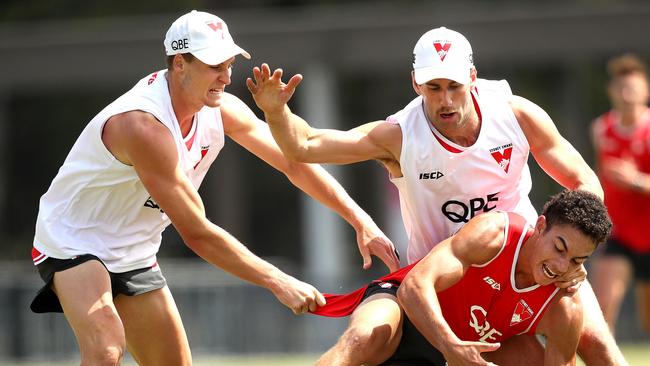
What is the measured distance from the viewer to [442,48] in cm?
707

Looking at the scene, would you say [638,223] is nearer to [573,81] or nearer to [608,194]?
[608,194]

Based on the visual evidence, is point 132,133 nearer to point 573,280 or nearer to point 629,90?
point 573,280

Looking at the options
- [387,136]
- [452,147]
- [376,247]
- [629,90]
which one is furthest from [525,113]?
[629,90]

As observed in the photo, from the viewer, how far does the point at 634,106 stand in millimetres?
11602

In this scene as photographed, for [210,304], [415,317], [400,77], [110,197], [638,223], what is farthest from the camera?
[400,77]

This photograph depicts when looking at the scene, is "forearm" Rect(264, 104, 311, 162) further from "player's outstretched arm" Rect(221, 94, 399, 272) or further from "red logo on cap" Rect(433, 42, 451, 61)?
"red logo on cap" Rect(433, 42, 451, 61)

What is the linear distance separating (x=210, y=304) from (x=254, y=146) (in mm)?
7602

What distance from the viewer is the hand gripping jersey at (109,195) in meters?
7.00

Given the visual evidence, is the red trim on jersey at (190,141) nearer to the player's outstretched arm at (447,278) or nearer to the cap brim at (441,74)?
the cap brim at (441,74)

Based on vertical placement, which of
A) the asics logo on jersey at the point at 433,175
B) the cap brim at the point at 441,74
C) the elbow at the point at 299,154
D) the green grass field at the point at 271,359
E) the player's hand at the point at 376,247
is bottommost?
the green grass field at the point at 271,359

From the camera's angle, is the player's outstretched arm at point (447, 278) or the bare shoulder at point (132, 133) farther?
the bare shoulder at point (132, 133)

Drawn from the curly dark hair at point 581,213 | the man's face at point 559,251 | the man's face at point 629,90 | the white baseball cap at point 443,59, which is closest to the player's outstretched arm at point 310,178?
the white baseball cap at point 443,59

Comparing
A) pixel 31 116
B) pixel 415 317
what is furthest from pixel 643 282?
pixel 31 116

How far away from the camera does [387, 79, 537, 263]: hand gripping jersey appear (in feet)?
23.3
